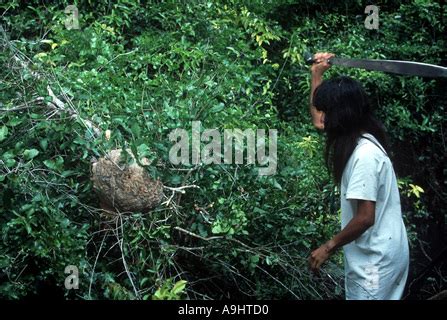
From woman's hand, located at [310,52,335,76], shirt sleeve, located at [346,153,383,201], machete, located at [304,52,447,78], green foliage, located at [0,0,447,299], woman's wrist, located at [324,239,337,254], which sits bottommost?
green foliage, located at [0,0,447,299]

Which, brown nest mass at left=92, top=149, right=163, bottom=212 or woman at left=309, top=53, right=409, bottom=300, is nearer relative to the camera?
woman at left=309, top=53, right=409, bottom=300

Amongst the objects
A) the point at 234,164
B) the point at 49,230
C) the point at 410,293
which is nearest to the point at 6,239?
the point at 49,230

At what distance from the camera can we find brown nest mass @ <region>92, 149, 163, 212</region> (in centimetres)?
395

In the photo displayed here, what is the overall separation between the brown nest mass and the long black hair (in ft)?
3.28

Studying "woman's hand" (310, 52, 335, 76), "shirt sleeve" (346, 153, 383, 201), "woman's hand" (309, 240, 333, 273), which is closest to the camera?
"shirt sleeve" (346, 153, 383, 201)

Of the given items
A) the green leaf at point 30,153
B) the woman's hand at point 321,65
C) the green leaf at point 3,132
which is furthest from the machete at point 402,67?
the green leaf at point 3,132

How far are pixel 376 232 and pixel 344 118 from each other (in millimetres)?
461

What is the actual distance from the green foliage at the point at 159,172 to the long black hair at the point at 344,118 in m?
0.80

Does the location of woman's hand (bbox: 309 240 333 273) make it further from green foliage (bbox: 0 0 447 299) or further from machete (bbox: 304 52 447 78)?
machete (bbox: 304 52 447 78)

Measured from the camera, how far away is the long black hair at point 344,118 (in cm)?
330

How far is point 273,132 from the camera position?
16.0ft

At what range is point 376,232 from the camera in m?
3.22

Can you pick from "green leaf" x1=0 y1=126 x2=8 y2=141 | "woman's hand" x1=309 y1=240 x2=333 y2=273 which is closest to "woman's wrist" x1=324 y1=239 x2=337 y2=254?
"woman's hand" x1=309 y1=240 x2=333 y2=273

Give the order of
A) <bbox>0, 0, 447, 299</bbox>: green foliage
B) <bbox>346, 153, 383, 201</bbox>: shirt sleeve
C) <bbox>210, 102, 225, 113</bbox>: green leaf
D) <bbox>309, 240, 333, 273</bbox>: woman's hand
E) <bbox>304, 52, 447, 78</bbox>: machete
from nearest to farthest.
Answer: <bbox>346, 153, 383, 201</bbox>: shirt sleeve, <bbox>309, 240, 333, 273</bbox>: woman's hand, <bbox>304, 52, 447, 78</bbox>: machete, <bbox>0, 0, 447, 299</bbox>: green foliage, <bbox>210, 102, 225, 113</bbox>: green leaf
